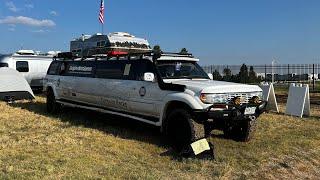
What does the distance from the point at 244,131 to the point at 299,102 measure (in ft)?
17.6

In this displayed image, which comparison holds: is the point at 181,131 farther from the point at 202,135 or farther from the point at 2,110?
the point at 2,110

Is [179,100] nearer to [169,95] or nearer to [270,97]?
[169,95]

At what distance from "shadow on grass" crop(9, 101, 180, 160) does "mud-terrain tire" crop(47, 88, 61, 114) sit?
17 centimetres

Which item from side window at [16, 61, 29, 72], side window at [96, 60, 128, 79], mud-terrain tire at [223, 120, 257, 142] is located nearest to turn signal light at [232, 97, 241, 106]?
mud-terrain tire at [223, 120, 257, 142]

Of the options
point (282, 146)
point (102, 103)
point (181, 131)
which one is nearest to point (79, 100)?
point (102, 103)

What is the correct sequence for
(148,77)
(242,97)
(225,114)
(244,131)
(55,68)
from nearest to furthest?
1. (225,114)
2. (242,97)
3. (148,77)
4. (244,131)
5. (55,68)

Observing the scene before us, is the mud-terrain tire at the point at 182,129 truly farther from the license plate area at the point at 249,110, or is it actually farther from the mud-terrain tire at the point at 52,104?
the mud-terrain tire at the point at 52,104

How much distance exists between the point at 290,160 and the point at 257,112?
46.4 inches

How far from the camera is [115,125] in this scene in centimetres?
1173

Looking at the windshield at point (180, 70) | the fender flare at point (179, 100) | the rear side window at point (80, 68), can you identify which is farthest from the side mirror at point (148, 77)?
the rear side window at point (80, 68)

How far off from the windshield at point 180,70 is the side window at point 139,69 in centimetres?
21

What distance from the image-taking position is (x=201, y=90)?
847cm

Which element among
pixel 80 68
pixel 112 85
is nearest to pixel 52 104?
pixel 80 68

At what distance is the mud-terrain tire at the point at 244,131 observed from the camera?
9.55m
